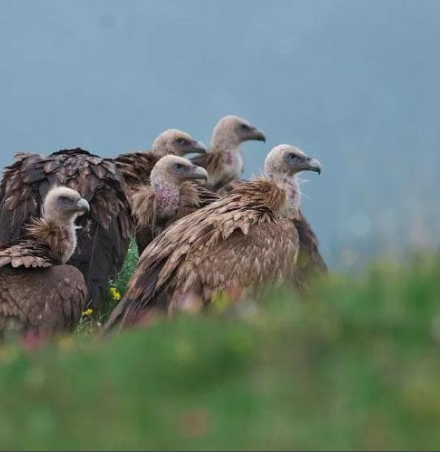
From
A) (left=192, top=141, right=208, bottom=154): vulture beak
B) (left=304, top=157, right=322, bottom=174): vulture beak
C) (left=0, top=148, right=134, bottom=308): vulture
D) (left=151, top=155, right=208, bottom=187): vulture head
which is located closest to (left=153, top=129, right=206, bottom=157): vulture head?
(left=192, top=141, right=208, bottom=154): vulture beak

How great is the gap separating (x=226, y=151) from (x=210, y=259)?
8121 mm

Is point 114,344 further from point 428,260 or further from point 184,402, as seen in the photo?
point 428,260

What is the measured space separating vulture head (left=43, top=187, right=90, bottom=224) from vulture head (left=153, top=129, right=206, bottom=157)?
490cm

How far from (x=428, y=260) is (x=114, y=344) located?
153 cm

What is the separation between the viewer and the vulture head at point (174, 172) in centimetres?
1469

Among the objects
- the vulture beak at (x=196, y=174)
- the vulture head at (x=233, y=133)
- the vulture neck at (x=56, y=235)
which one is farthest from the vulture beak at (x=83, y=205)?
the vulture head at (x=233, y=133)

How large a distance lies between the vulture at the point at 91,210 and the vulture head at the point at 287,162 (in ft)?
6.22

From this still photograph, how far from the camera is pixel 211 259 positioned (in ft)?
33.1

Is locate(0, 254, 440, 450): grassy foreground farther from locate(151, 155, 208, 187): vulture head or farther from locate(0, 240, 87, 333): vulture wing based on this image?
locate(151, 155, 208, 187): vulture head

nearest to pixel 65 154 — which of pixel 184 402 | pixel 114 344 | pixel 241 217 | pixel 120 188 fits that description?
pixel 120 188

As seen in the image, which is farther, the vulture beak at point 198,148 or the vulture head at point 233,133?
the vulture head at point 233,133

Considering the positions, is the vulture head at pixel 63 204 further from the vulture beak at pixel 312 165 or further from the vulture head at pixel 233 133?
the vulture head at pixel 233 133

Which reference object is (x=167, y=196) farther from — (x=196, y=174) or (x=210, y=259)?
(x=210, y=259)

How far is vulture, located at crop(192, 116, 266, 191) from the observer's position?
17500 mm
